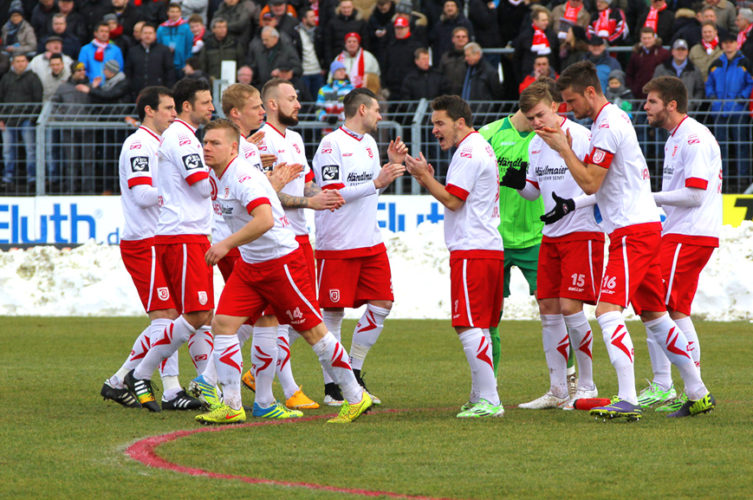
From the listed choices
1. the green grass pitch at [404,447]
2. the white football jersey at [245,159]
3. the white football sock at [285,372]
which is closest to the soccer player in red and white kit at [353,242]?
the white football sock at [285,372]

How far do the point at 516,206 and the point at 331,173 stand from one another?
1603 millimetres

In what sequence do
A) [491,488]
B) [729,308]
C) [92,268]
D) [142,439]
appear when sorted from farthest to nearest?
[92,268] < [729,308] < [142,439] < [491,488]

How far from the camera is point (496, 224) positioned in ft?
28.2

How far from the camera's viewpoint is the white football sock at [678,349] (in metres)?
8.29

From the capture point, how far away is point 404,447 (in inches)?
284

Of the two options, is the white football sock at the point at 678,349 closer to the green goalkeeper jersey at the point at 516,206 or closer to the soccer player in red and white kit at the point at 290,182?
the green goalkeeper jersey at the point at 516,206

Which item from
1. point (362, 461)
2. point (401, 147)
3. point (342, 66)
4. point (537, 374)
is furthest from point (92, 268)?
point (362, 461)

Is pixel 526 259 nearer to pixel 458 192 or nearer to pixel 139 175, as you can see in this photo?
pixel 458 192

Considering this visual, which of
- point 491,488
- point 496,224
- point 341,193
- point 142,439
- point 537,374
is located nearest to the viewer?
point 491,488

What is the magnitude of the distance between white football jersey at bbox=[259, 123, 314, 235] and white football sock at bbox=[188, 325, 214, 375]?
119cm

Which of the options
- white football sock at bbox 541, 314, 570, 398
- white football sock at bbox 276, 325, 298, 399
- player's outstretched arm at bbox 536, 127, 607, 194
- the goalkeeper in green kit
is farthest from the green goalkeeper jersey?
white football sock at bbox 276, 325, 298, 399

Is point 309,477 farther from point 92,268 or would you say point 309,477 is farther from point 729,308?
point 92,268

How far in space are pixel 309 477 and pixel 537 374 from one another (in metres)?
5.02

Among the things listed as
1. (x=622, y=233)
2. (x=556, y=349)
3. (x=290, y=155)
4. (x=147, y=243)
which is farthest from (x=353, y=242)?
(x=622, y=233)
